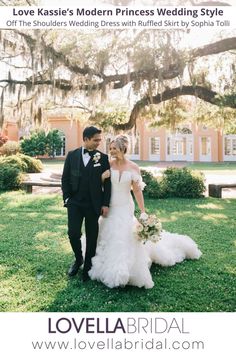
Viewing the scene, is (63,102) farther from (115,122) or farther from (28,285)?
(28,285)

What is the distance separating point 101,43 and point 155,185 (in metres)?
3.04

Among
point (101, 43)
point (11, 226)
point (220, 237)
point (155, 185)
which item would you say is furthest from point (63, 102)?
point (220, 237)

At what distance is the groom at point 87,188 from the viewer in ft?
9.81

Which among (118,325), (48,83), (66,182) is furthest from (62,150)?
(118,325)

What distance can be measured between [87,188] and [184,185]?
16.5 ft

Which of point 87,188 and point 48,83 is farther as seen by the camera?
point 48,83

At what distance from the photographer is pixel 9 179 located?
9.00 m

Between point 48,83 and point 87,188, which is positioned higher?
point 48,83

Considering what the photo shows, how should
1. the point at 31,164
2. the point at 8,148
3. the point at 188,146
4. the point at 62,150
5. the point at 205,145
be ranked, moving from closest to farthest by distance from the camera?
1. the point at 31,164
2. the point at 8,148
3. the point at 62,150
4. the point at 205,145
5. the point at 188,146

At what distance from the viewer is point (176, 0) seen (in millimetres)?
4289

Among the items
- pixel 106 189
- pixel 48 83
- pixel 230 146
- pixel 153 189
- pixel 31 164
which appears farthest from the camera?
pixel 230 146

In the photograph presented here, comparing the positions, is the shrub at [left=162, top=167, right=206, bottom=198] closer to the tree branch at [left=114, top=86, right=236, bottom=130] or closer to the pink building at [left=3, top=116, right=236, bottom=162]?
the tree branch at [left=114, top=86, right=236, bottom=130]

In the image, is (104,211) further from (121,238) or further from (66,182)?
(66,182)

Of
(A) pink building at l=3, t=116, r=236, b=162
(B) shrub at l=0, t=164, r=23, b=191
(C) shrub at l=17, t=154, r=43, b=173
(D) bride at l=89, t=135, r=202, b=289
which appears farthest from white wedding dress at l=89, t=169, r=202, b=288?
(A) pink building at l=3, t=116, r=236, b=162
